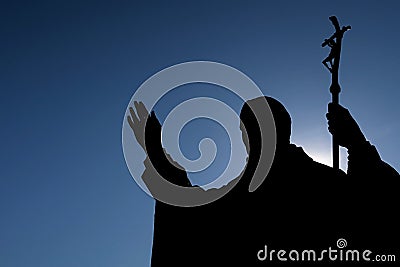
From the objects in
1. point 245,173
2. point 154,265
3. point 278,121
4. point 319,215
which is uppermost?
point 278,121

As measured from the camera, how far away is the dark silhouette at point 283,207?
14.8 metres

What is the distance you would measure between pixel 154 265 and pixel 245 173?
3290 mm

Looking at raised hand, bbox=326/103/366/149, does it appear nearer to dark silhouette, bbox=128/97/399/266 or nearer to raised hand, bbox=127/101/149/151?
dark silhouette, bbox=128/97/399/266

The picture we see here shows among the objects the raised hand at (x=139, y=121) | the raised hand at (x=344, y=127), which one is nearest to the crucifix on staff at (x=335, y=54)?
the raised hand at (x=344, y=127)

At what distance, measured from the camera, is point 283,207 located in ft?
51.7

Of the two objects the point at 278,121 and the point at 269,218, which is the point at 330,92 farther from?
the point at 269,218

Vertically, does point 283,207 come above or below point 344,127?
below

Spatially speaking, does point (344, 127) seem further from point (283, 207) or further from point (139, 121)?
point (139, 121)

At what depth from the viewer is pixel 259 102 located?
16.8 meters

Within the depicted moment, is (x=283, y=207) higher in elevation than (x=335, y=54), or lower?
lower

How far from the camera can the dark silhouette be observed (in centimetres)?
1479

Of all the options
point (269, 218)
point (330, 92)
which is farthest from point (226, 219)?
point (330, 92)

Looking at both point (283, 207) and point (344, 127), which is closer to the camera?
point (344, 127)

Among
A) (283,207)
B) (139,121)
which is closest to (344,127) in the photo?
(283,207)
